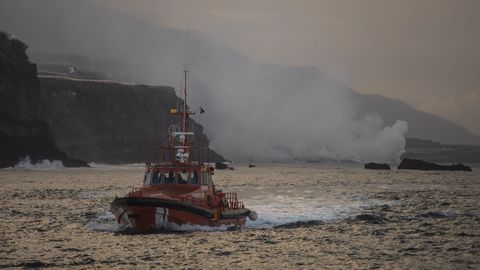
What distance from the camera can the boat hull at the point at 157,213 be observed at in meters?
34.5

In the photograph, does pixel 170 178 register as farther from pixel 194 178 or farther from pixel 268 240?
pixel 268 240

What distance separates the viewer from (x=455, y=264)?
1126 inches

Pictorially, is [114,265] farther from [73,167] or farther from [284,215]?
[73,167]

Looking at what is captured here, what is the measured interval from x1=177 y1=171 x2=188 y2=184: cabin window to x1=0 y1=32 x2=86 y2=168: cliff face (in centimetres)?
12090

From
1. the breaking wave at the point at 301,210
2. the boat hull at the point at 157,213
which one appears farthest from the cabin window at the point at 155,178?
the breaking wave at the point at 301,210

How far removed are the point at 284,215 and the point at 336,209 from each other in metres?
7.70

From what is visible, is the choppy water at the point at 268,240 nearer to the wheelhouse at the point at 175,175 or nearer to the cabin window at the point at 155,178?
the wheelhouse at the point at 175,175

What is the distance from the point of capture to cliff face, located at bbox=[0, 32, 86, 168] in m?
154

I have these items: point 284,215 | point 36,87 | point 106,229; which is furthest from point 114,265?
point 36,87

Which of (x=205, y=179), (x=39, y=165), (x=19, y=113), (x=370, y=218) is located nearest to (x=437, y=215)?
(x=370, y=218)

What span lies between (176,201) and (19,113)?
450ft

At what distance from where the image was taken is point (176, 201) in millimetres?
34688

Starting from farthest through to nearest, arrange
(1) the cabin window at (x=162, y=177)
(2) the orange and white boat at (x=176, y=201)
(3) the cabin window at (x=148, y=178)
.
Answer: (3) the cabin window at (x=148, y=178), (1) the cabin window at (x=162, y=177), (2) the orange and white boat at (x=176, y=201)

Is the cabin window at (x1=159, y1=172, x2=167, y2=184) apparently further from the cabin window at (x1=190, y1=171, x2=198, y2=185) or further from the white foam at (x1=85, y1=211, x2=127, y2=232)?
the white foam at (x1=85, y1=211, x2=127, y2=232)
